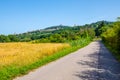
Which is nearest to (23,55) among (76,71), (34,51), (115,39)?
(34,51)

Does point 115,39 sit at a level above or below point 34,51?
above

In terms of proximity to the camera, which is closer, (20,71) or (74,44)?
(20,71)

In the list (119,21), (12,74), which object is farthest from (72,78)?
(119,21)

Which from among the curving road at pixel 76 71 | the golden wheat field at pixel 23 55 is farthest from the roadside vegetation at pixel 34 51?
the curving road at pixel 76 71

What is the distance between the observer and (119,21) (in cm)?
2758

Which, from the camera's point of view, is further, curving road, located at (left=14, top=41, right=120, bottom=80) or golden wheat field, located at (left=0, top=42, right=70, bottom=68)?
golden wheat field, located at (left=0, top=42, right=70, bottom=68)

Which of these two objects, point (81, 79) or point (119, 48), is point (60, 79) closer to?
point (81, 79)

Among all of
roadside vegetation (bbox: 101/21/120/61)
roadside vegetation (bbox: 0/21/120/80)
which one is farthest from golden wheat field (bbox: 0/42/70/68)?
roadside vegetation (bbox: 101/21/120/61)

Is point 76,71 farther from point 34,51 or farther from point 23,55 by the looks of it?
point 34,51

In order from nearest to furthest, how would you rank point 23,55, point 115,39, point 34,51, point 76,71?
point 76,71 < point 23,55 < point 115,39 < point 34,51

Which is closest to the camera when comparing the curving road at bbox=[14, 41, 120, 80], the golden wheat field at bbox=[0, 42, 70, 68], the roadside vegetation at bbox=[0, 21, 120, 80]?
the curving road at bbox=[14, 41, 120, 80]

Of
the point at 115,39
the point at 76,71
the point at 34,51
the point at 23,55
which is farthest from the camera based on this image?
the point at 34,51

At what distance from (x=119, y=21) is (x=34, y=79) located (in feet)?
63.0

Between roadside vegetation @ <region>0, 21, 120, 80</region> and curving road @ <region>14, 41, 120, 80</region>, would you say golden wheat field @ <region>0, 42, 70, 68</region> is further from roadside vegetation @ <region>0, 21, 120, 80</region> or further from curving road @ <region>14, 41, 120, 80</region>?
curving road @ <region>14, 41, 120, 80</region>
